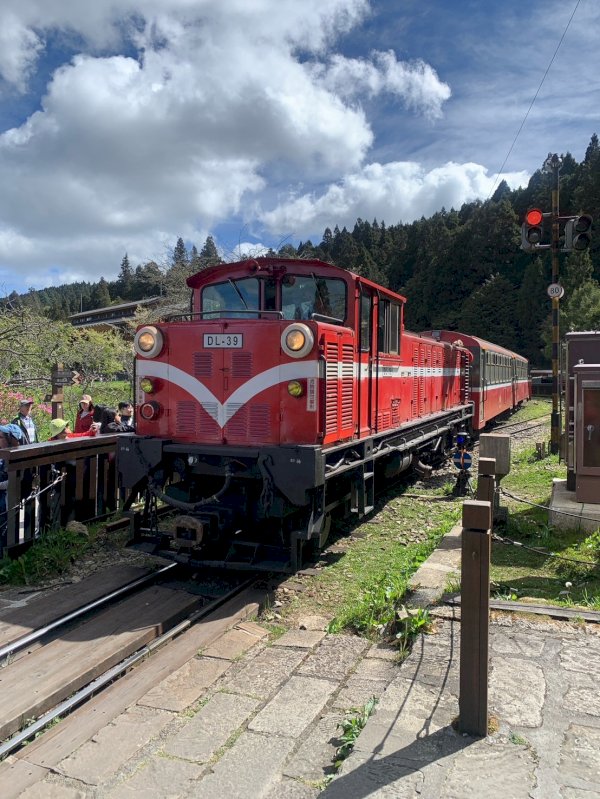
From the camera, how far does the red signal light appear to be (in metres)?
10.5

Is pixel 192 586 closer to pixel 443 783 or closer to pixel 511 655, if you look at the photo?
pixel 511 655

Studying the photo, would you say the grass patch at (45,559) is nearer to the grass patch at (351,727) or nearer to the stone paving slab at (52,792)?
the stone paving slab at (52,792)

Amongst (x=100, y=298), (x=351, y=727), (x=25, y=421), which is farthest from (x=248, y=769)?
(x=100, y=298)

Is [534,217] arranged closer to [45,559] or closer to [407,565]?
[407,565]

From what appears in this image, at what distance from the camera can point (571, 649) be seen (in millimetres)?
4176

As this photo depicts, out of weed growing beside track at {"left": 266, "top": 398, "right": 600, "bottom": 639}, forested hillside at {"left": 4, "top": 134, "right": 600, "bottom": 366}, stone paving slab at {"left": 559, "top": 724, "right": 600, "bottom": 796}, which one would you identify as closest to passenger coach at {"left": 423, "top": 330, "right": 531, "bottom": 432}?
weed growing beside track at {"left": 266, "top": 398, "right": 600, "bottom": 639}

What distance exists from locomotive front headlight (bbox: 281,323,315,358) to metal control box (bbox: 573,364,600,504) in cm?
303

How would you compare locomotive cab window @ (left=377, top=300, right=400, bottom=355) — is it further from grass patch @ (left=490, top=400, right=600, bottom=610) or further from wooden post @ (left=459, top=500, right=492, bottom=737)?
wooden post @ (left=459, top=500, right=492, bottom=737)

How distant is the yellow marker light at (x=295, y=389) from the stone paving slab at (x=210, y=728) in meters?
2.89

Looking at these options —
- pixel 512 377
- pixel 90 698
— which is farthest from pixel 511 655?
pixel 512 377

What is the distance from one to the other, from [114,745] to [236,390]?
3536 mm

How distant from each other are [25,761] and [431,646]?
2674mm

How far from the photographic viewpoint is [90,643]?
15.4 ft

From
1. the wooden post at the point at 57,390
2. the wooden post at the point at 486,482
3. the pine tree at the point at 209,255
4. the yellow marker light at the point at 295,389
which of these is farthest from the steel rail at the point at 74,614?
the pine tree at the point at 209,255
